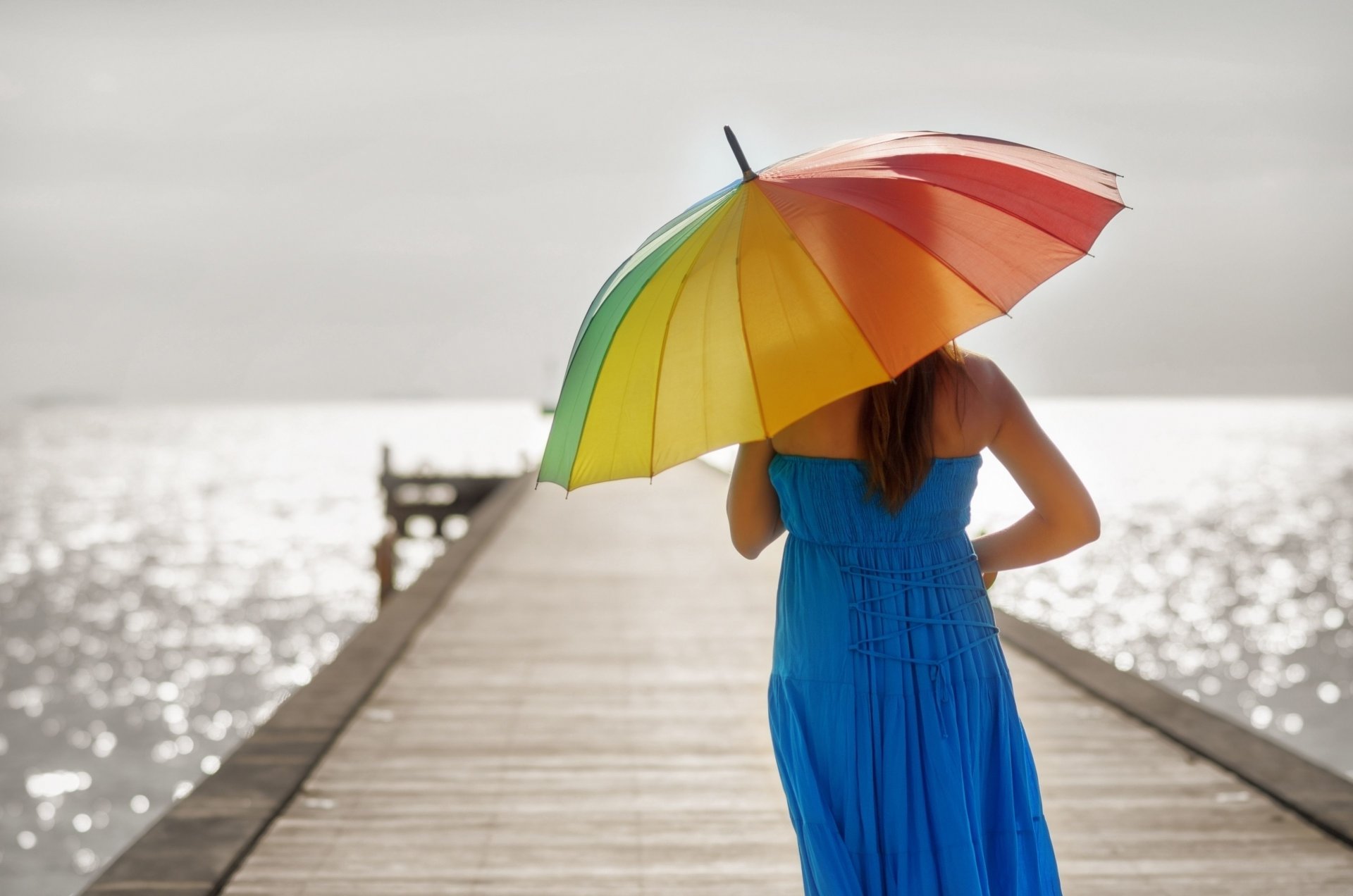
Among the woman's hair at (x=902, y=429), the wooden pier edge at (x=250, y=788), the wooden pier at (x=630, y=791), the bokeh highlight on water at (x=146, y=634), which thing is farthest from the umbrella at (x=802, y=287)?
the bokeh highlight on water at (x=146, y=634)

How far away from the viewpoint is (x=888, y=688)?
2125 mm

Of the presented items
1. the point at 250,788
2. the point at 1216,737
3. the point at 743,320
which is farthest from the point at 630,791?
the point at 743,320

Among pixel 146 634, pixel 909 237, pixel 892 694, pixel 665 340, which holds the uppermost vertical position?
pixel 909 237

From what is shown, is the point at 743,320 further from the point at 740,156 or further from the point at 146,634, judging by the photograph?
the point at 146,634

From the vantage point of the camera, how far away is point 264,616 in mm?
28609

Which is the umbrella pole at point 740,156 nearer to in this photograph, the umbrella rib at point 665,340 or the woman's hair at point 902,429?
the umbrella rib at point 665,340

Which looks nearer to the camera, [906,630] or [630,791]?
[906,630]

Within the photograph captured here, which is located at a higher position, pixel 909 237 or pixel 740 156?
pixel 740 156

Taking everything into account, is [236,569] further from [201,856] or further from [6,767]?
[201,856]

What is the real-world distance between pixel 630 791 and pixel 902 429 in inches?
113

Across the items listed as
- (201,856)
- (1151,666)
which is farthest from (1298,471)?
(201,856)

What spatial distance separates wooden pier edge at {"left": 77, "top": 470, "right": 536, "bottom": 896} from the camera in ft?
11.7

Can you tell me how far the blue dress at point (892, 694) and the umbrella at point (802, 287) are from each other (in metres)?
0.19

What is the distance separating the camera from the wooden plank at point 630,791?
12.2 feet
